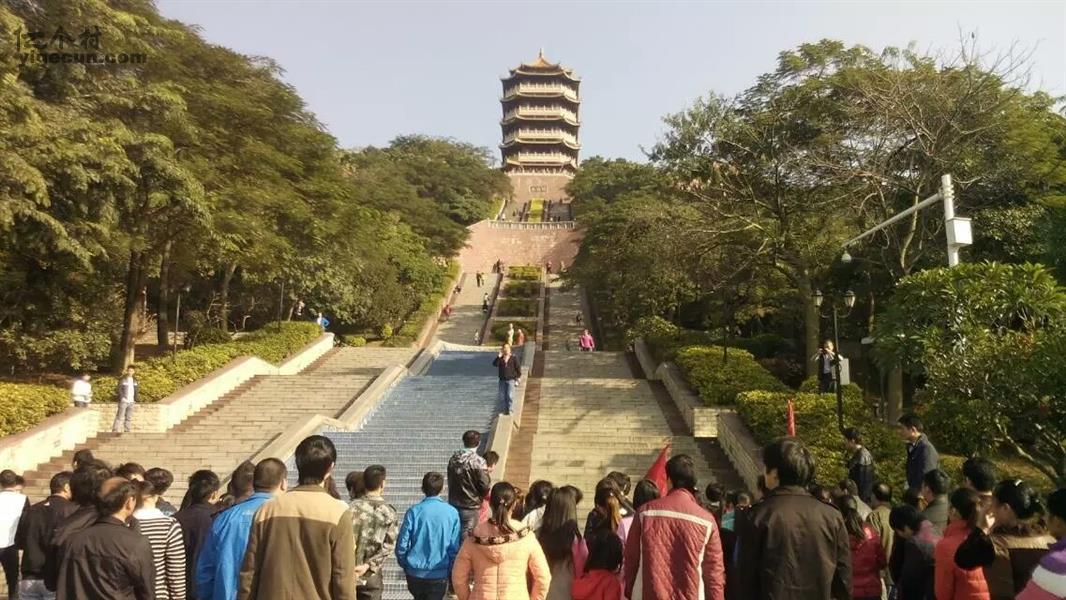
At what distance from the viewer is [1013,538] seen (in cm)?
353

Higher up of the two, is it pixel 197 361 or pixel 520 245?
pixel 520 245

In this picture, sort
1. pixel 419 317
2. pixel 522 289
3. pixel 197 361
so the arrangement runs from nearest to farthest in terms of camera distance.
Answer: pixel 197 361, pixel 419 317, pixel 522 289

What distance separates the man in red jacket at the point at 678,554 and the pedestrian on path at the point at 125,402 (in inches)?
456

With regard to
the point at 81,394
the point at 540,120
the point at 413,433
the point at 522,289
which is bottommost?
the point at 413,433

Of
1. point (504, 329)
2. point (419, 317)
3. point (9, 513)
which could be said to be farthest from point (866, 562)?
point (419, 317)

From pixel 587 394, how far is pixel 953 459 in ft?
24.4

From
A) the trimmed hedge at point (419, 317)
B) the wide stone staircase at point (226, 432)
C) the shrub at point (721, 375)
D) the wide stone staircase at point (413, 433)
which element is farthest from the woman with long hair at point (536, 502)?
the trimmed hedge at point (419, 317)

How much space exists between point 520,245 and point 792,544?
5135cm

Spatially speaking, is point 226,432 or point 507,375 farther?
point 226,432

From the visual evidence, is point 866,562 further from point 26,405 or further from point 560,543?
point 26,405

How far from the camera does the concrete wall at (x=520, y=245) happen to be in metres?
53.3

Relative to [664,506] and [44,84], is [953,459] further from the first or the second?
[44,84]

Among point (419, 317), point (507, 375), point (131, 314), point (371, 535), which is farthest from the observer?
point (419, 317)

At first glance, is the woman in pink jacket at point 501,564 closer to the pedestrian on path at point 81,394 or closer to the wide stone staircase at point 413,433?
the wide stone staircase at point 413,433
